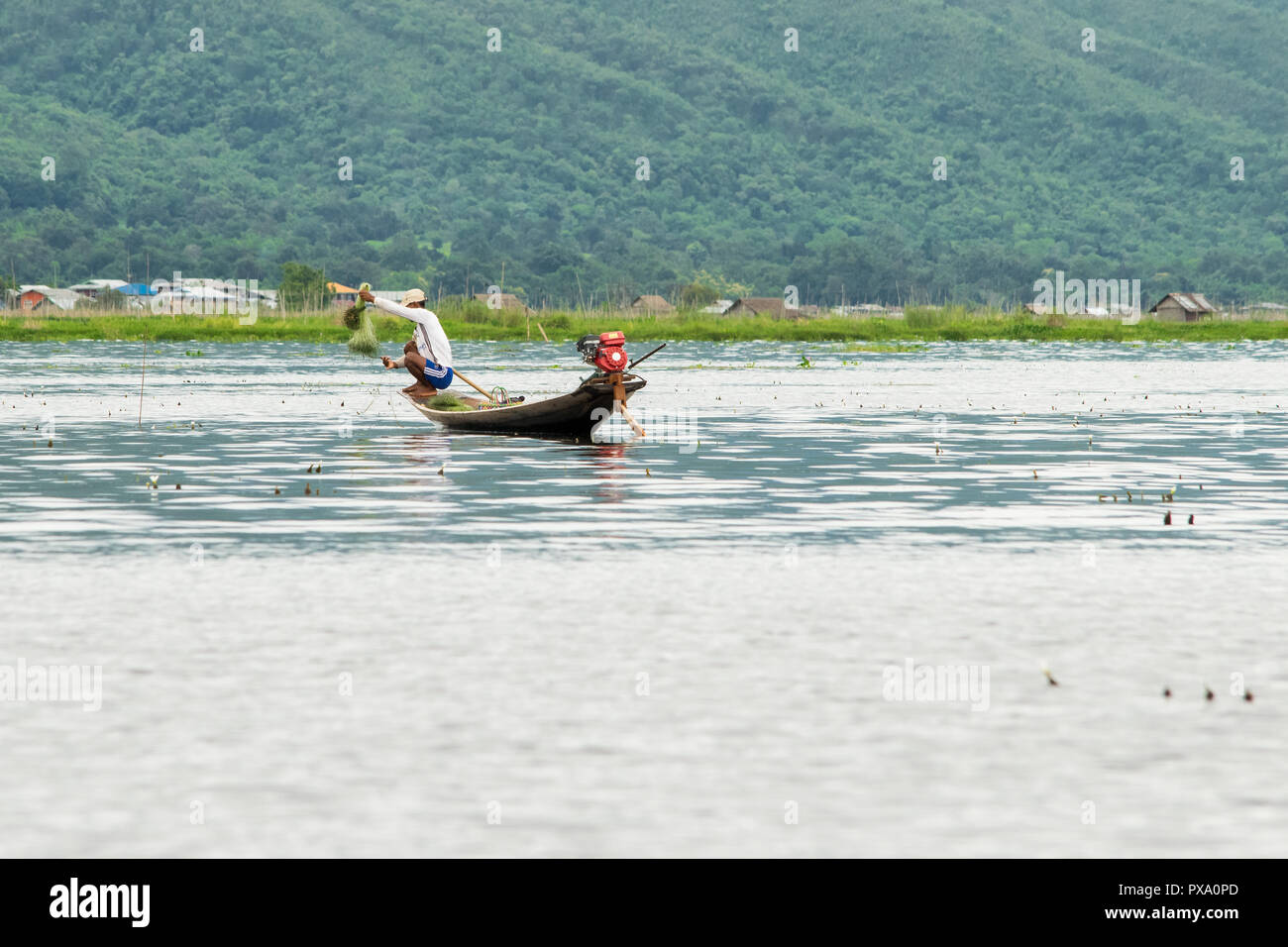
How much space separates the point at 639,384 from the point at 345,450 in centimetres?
422

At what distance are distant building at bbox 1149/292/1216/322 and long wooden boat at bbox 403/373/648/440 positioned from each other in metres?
97.3

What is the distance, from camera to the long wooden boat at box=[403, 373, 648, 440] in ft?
90.4

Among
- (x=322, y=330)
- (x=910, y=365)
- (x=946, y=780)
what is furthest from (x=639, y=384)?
(x=322, y=330)

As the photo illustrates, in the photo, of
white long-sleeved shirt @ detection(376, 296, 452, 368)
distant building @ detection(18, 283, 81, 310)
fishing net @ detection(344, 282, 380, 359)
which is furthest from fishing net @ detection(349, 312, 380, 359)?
distant building @ detection(18, 283, 81, 310)

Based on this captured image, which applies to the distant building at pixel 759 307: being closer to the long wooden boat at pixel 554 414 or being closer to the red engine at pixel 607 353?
the long wooden boat at pixel 554 414

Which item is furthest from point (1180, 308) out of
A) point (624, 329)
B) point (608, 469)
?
point (608, 469)

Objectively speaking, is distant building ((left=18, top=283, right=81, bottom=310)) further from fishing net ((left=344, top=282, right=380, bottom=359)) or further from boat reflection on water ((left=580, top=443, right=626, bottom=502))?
boat reflection on water ((left=580, top=443, right=626, bottom=502))

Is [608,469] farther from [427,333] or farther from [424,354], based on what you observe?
[424,354]

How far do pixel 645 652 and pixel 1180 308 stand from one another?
387 feet

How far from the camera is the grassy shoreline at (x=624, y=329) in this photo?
82.8m

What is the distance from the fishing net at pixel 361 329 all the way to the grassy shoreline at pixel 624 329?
4560cm

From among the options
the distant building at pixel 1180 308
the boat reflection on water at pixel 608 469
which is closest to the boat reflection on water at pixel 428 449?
the boat reflection on water at pixel 608 469

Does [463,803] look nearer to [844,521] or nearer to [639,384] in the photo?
[844,521]

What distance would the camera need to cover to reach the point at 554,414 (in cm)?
2811
